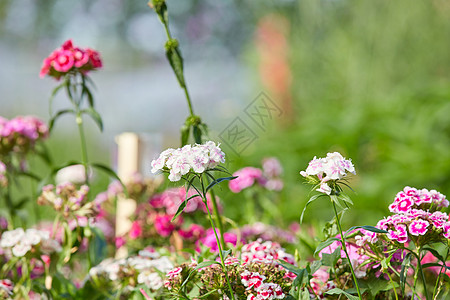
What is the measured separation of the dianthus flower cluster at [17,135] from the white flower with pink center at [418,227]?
953 mm

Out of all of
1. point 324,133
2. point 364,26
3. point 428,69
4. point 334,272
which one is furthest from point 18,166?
point 428,69

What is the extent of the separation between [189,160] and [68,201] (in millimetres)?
485

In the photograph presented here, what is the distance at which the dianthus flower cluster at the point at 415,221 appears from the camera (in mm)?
801

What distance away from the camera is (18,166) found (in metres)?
1.43

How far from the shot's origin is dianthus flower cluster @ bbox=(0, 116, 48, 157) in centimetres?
131

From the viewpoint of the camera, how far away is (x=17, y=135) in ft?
4.36

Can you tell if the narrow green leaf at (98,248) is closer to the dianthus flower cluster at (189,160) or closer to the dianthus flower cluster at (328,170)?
the dianthus flower cluster at (189,160)

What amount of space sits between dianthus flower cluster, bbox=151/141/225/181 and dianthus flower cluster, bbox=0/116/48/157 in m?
0.66

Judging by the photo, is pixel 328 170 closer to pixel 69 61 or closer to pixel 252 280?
pixel 252 280

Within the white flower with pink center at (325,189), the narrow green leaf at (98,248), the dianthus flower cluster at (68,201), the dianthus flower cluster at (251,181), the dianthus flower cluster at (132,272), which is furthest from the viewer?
the dianthus flower cluster at (251,181)

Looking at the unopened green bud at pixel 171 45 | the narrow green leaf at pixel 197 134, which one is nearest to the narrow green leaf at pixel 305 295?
the narrow green leaf at pixel 197 134

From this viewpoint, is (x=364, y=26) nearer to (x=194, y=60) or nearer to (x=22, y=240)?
(x=22, y=240)

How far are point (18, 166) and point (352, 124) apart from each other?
177cm

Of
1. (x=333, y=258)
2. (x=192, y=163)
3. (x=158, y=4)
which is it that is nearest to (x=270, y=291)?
(x=333, y=258)
